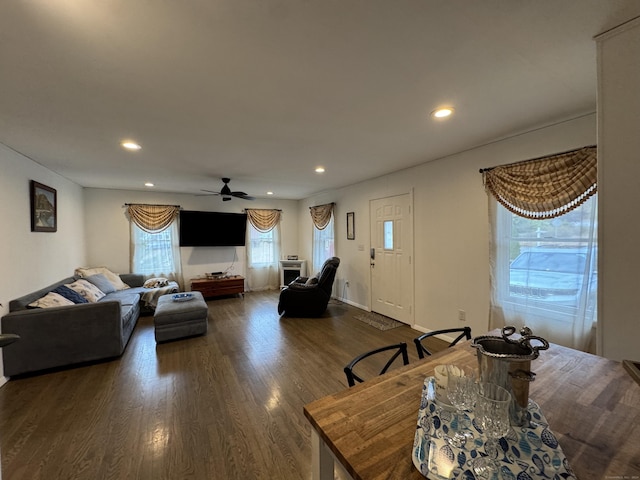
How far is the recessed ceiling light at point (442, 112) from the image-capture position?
205 centimetres

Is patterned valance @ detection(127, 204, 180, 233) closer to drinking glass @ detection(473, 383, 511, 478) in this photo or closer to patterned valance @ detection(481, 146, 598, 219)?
patterned valance @ detection(481, 146, 598, 219)

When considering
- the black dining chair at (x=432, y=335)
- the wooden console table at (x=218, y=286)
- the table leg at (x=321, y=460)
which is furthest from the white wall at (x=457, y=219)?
the wooden console table at (x=218, y=286)

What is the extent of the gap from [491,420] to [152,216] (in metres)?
6.36

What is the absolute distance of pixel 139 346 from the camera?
3281 millimetres

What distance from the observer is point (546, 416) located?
2.78 ft

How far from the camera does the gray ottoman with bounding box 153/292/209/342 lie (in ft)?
10.9

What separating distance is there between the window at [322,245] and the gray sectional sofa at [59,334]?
3.94 m

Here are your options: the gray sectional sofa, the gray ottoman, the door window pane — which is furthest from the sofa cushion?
the door window pane

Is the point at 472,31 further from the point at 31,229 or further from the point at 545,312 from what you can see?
the point at 31,229

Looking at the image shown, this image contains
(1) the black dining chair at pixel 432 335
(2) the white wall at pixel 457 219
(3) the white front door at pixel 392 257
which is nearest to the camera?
(1) the black dining chair at pixel 432 335

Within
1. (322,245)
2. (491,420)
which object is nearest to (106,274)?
(322,245)

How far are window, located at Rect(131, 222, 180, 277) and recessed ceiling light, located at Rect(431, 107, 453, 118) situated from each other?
18.6 feet

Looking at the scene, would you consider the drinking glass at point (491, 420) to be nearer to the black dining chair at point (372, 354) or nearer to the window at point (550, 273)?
the black dining chair at point (372, 354)

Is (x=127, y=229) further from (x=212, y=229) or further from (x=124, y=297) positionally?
(x=124, y=297)
